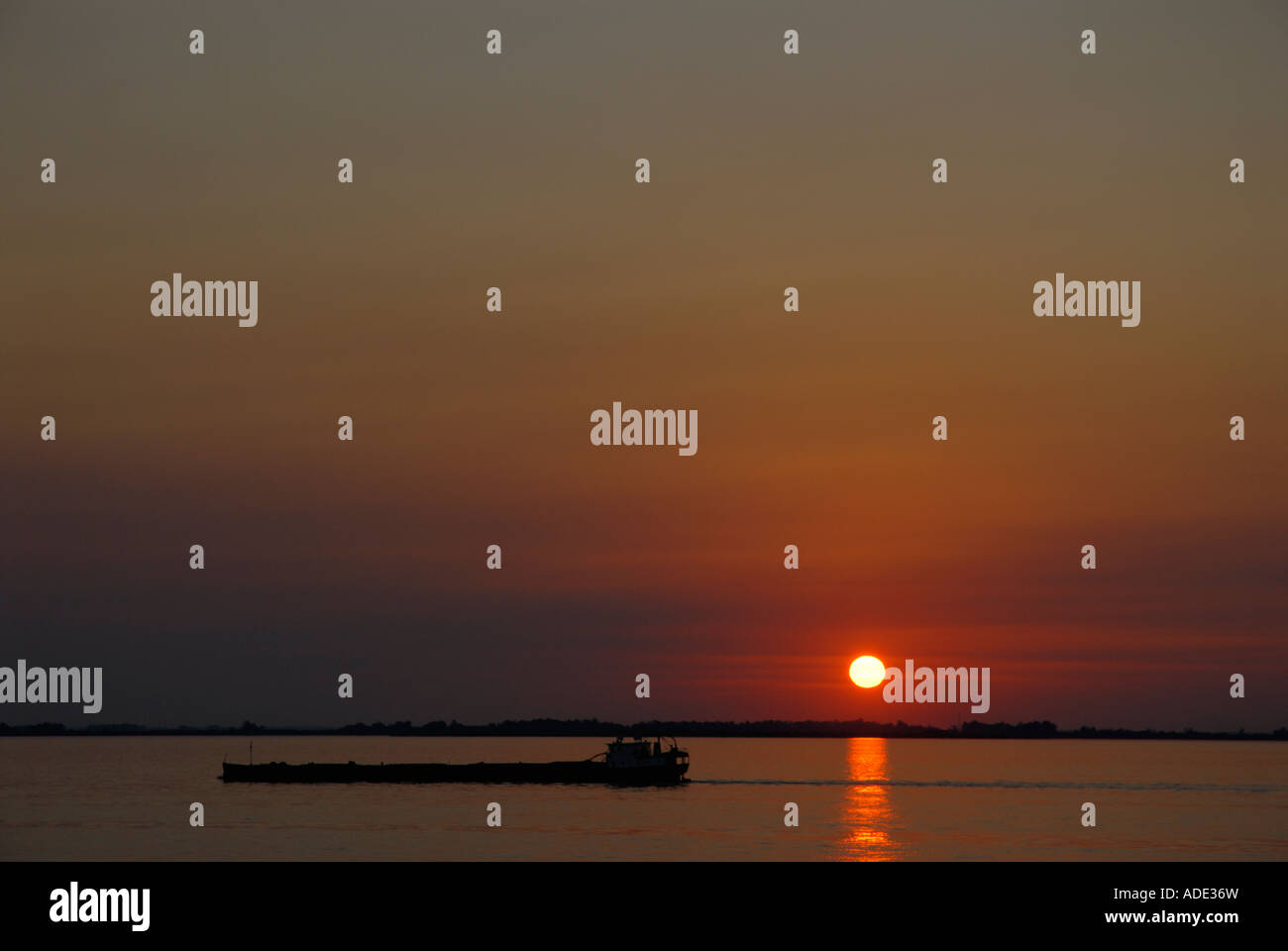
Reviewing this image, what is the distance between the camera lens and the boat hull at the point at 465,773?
457 ft

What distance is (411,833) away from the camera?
9950 cm

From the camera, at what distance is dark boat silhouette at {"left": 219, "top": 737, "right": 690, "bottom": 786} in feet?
457

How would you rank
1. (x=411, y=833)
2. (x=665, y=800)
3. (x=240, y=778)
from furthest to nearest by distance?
1. (x=240, y=778)
2. (x=665, y=800)
3. (x=411, y=833)

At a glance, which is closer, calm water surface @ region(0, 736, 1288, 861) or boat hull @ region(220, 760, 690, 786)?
calm water surface @ region(0, 736, 1288, 861)

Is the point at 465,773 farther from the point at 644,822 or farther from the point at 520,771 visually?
the point at 644,822

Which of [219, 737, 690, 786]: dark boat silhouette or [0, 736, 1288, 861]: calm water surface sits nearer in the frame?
[0, 736, 1288, 861]: calm water surface

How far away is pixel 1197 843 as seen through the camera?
100 metres

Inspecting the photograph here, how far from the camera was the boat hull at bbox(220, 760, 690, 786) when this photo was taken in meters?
139
